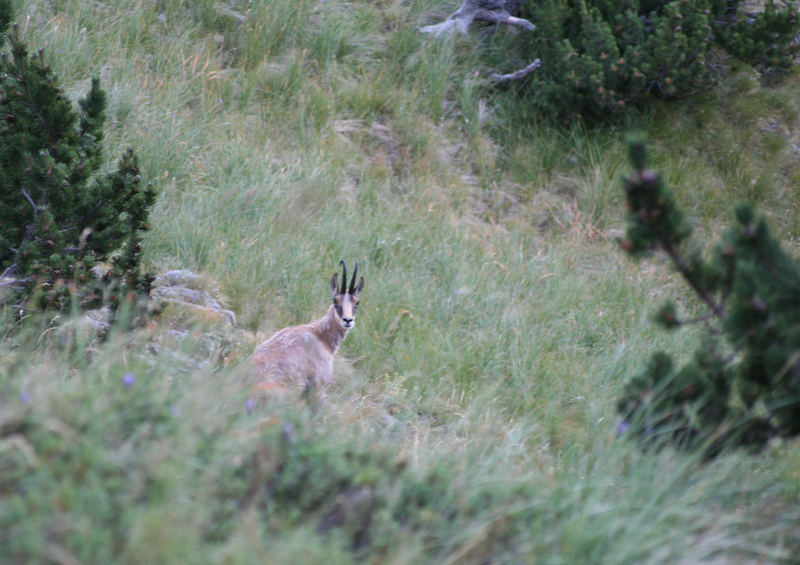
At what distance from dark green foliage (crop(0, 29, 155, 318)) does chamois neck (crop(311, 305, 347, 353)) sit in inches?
63.0

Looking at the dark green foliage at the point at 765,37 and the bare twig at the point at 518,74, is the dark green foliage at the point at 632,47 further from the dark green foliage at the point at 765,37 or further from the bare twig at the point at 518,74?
the bare twig at the point at 518,74

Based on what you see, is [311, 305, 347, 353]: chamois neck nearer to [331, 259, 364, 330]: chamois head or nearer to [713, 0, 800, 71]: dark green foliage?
[331, 259, 364, 330]: chamois head

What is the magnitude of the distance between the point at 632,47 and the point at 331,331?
260 inches

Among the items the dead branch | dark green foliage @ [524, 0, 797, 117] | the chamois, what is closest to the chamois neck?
the chamois

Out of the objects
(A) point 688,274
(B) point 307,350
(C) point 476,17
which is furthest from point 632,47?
(A) point 688,274

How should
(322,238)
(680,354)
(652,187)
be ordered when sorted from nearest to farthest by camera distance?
1. (652,187)
2. (680,354)
3. (322,238)

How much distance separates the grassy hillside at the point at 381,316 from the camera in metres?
2.71

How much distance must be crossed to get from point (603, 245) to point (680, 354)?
2.67 metres

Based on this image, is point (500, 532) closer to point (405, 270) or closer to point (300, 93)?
point (405, 270)

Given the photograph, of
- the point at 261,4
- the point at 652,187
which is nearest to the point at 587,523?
the point at 652,187

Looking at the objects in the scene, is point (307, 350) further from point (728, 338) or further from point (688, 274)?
point (728, 338)

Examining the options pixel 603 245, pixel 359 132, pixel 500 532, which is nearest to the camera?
pixel 500 532

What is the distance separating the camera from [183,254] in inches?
304

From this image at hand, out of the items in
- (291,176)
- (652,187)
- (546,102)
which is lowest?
(291,176)
